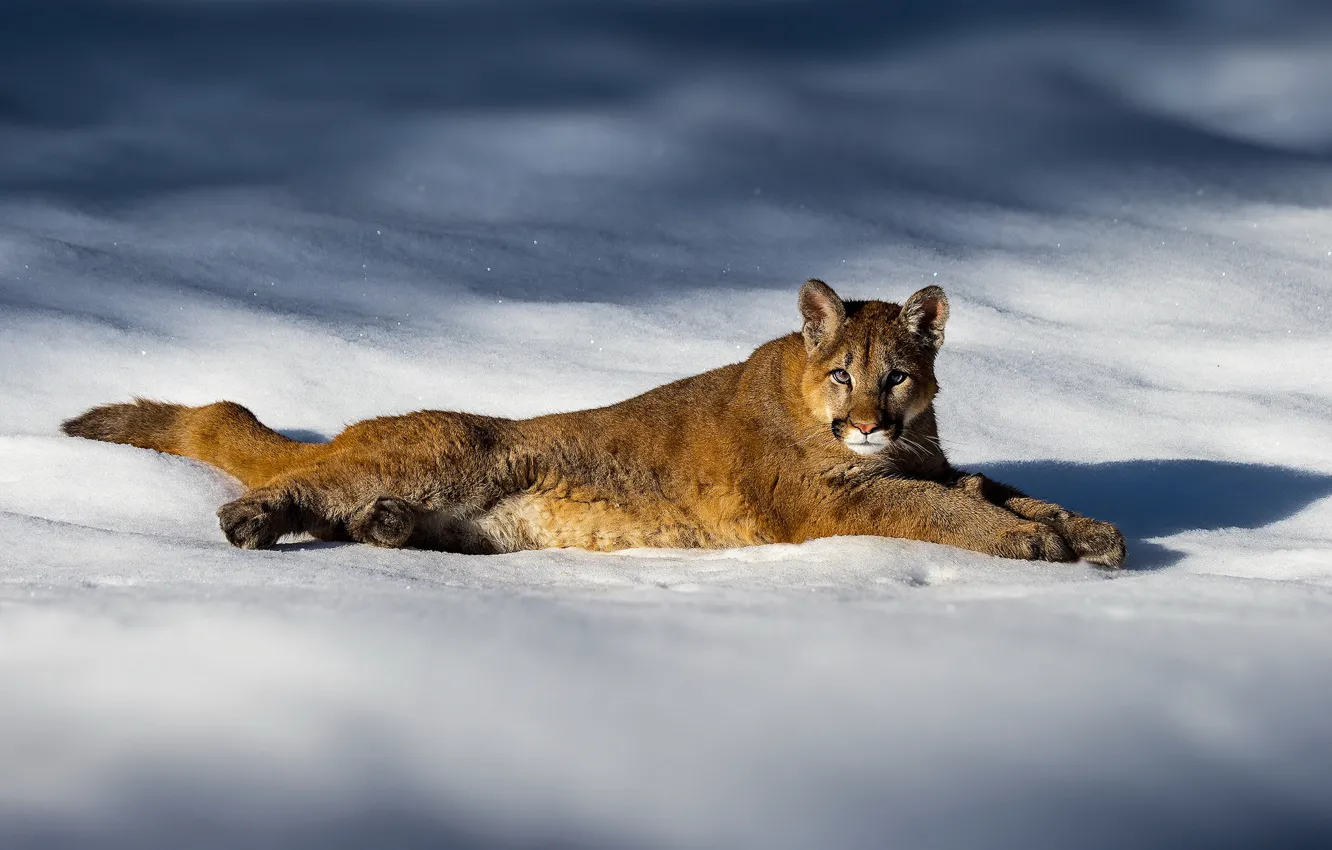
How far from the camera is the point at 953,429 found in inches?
278

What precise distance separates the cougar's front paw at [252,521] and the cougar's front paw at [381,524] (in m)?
0.28

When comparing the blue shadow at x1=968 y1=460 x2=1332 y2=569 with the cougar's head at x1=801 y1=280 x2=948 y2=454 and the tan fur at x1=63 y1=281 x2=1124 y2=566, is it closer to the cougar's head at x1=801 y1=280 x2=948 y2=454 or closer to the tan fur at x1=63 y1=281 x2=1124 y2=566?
the tan fur at x1=63 y1=281 x2=1124 y2=566

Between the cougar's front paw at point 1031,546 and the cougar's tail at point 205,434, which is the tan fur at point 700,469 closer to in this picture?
the cougar's tail at point 205,434

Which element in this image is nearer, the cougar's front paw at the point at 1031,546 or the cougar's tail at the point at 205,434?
the cougar's front paw at the point at 1031,546

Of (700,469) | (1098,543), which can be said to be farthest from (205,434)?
(1098,543)

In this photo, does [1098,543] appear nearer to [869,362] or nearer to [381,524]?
[869,362]

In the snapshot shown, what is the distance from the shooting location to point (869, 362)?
17.0 feet

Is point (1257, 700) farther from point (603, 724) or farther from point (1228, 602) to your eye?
point (603, 724)

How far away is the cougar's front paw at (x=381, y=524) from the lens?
16.3 feet

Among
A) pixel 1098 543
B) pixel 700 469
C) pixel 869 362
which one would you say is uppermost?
pixel 869 362

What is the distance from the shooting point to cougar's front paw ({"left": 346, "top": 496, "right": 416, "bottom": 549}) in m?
4.97

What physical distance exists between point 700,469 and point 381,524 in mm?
1185

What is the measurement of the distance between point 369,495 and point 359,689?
6.80 feet

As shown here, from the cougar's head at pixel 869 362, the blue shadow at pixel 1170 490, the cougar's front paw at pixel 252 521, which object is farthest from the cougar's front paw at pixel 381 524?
the blue shadow at pixel 1170 490
